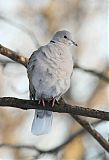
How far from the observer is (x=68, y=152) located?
145 cm

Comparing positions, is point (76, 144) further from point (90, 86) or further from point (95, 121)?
point (90, 86)

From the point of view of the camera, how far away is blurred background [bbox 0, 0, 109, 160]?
1414 millimetres

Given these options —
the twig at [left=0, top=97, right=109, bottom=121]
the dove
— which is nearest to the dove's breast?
the dove

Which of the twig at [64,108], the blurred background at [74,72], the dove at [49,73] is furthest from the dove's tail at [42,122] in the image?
the blurred background at [74,72]

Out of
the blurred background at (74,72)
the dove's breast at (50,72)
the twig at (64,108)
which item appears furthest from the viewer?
the blurred background at (74,72)

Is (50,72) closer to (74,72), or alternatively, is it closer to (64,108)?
(64,108)

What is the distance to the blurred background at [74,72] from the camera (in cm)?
141

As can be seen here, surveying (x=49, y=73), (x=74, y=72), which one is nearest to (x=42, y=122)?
(x=49, y=73)

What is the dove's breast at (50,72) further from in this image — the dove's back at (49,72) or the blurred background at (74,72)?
the blurred background at (74,72)

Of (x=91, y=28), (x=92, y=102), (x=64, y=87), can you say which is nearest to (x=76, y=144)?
(x=92, y=102)

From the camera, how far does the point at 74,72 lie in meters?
1.44

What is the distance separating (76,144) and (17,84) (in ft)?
1.08

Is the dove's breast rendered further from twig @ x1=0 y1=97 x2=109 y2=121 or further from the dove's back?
twig @ x1=0 y1=97 x2=109 y2=121

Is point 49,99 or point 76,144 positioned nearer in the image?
point 49,99
